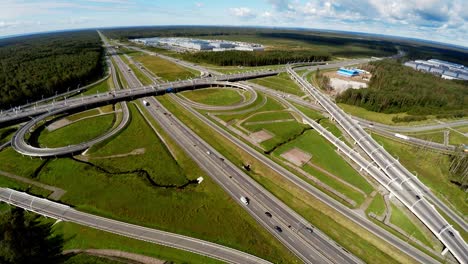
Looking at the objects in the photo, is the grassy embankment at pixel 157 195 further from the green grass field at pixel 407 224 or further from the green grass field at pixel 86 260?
the green grass field at pixel 407 224

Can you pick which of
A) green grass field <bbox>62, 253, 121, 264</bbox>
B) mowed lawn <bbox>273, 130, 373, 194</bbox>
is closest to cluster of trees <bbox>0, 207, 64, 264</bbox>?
green grass field <bbox>62, 253, 121, 264</bbox>

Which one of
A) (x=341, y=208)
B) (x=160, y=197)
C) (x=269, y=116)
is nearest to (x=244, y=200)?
(x=160, y=197)

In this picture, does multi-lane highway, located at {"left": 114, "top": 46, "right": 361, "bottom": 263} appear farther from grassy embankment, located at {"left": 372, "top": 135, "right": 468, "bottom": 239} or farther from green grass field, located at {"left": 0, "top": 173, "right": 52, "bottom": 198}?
green grass field, located at {"left": 0, "top": 173, "right": 52, "bottom": 198}

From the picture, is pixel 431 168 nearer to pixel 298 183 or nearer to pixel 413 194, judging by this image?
pixel 413 194

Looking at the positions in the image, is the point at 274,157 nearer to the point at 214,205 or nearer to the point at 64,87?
the point at 214,205

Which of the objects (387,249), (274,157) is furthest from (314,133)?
(387,249)

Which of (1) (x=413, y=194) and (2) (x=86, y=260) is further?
(1) (x=413, y=194)
